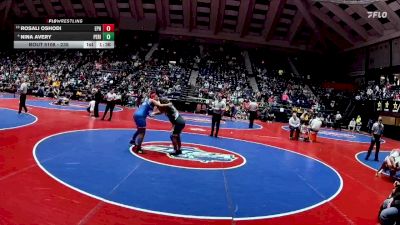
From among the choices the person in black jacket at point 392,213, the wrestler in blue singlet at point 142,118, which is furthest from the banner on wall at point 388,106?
the person in black jacket at point 392,213

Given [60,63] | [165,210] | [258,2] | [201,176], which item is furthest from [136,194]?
[60,63]

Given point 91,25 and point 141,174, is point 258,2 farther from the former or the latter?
point 141,174

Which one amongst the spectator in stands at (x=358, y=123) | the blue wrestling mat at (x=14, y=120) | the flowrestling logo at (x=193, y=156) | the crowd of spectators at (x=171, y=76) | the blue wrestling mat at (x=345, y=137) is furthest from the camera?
the crowd of spectators at (x=171, y=76)

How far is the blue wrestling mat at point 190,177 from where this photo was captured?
5.21 meters

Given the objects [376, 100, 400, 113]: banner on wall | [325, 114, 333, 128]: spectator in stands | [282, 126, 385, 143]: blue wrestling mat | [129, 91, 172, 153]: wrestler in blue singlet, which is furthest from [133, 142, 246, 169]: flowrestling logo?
[325, 114, 333, 128]: spectator in stands

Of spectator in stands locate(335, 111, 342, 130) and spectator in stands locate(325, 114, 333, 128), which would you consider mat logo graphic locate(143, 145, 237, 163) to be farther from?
spectator in stands locate(325, 114, 333, 128)

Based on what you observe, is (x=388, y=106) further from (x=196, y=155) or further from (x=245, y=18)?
(x=196, y=155)

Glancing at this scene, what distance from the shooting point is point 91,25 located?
14.8 metres

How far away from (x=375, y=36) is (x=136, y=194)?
28.3 metres

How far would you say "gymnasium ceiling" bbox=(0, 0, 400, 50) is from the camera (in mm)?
28641

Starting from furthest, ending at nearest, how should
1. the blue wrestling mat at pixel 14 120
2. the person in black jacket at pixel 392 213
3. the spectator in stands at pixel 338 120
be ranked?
the spectator in stands at pixel 338 120, the blue wrestling mat at pixel 14 120, the person in black jacket at pixel 392 213
